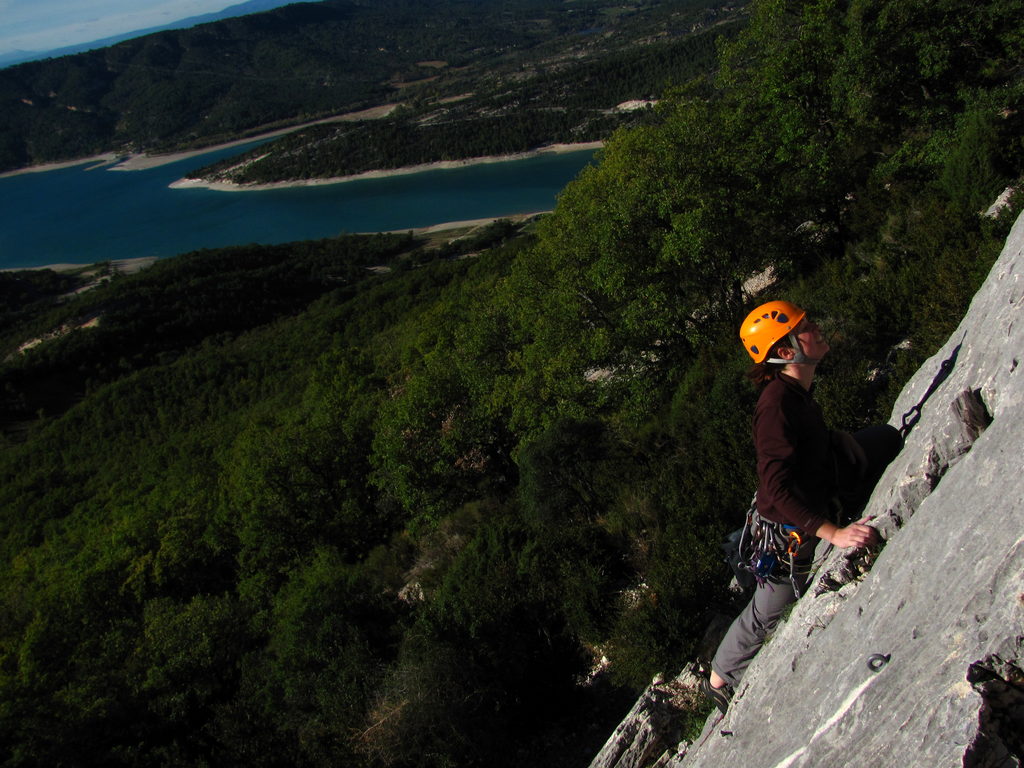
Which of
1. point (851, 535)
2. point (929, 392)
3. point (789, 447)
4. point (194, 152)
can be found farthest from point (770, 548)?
point (194, 152)

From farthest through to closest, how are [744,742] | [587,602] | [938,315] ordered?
[587,602] → [938,315] → [744,742]

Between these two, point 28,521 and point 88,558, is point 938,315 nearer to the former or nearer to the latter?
point 88,558

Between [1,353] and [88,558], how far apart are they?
53.6 meters

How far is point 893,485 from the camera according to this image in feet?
13.1

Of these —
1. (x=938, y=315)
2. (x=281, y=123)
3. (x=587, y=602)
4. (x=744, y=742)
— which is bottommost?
(x=587, y=602)

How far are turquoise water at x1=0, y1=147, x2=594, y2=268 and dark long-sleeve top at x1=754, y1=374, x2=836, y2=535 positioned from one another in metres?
81.9

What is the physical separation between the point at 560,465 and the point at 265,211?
116 meters

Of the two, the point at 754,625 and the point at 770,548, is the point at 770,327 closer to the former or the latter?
the point at 770,548

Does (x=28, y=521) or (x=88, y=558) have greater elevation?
(x=88, y=558)

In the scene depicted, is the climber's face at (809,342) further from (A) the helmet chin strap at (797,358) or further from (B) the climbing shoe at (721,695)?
(B) the climbing shoe at (721,695)

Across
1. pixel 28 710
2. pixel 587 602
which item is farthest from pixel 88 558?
pixel 587 602

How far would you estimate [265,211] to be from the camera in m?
114

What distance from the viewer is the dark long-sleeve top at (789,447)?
3.72 meters

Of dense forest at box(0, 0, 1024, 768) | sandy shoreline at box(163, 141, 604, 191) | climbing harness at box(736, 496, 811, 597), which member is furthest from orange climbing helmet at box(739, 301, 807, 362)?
sandy shoreline at box(163, 141, 604, 191)
